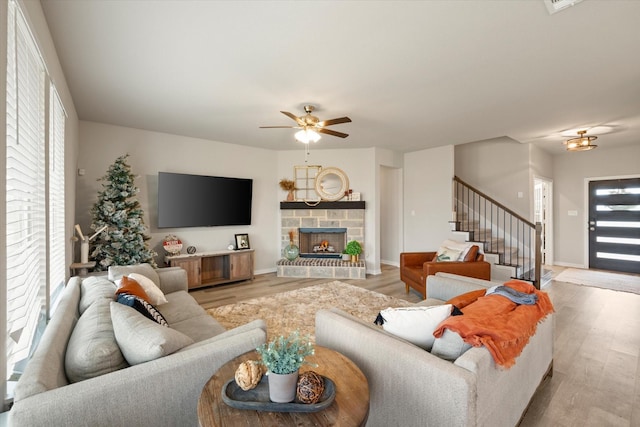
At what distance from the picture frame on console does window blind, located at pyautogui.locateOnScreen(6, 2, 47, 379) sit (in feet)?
11.5

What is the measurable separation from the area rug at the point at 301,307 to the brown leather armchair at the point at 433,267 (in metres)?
0.37

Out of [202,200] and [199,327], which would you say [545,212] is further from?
[199,327]

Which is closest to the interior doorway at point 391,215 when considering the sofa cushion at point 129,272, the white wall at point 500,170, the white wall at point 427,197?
the white wall at point 427,197

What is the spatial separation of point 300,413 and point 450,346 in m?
0.84

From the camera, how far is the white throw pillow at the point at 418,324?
165 centimetres

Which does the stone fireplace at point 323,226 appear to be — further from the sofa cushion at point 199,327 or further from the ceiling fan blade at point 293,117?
the sofa cushion at point 199,327

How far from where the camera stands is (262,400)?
1.14 metres

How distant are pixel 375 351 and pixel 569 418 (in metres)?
1.49

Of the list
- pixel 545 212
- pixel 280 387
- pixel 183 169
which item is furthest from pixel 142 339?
pixel 545 212

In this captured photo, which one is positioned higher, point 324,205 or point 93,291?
point 324,205

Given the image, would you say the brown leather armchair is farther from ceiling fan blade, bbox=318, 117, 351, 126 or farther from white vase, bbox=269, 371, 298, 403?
white vase, bbox=269, 371, 298, 403

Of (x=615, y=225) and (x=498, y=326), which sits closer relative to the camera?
(x=498, y=326)

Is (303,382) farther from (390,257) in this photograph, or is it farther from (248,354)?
(390,257)

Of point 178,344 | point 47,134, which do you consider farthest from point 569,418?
point 47,134
